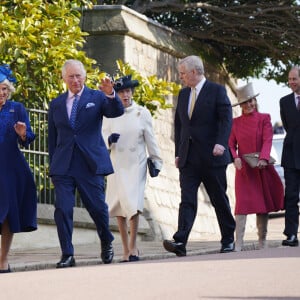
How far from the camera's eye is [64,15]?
16.3 m

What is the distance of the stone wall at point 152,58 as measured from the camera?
768 inches

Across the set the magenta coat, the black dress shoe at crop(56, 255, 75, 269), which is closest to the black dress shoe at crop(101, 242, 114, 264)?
the black dress shoe at crop(56, 255, 75, 269)

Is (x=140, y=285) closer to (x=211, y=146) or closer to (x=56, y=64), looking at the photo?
(x=211, y=146)

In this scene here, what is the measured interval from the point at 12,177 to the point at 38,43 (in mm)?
3738

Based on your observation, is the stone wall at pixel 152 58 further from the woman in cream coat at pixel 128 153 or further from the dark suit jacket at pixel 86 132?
the dark suit jacket at pixel 86 132

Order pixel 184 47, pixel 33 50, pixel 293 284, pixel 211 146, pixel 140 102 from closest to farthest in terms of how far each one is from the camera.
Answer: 1. pixel 293 284
2. pixel 211 146
3. pixel 33 50
4. pixel 140 102
5. pixel 184 47

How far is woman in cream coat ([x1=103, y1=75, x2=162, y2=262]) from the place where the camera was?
44.5 feet

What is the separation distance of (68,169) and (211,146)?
1597 mm

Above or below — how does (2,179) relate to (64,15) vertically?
below

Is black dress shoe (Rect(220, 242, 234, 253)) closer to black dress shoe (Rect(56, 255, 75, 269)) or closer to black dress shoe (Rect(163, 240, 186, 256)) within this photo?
black dress shoe (Rect(163, 240, 186, 256))

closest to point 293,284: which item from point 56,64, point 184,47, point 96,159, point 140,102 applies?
point 96,159

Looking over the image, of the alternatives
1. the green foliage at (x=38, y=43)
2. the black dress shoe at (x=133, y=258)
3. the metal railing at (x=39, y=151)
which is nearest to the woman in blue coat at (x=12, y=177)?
the black dress shoe at (x=133, y=258)

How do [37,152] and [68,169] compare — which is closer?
[68,169]

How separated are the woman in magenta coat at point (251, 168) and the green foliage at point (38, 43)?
7.00ft
